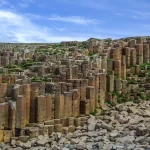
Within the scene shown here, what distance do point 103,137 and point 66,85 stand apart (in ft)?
11.5

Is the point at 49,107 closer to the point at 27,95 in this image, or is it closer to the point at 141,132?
the point at 27,95

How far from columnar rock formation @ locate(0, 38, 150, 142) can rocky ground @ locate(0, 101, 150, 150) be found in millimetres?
555

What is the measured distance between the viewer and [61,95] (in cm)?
2095

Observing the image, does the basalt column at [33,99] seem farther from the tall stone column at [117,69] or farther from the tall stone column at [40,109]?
the tall stone column at [117,69]

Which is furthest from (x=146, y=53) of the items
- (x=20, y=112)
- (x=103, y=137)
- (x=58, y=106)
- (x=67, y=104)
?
(x=20, y=112)

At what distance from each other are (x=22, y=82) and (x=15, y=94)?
3.64 feet

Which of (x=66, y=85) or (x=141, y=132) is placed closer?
(x=141, y=132)

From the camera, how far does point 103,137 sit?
63.5 ft

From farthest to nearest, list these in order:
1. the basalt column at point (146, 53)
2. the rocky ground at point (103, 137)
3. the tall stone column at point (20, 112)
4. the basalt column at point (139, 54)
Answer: the basalt column at point (146, 53)
the basalt column at point (139, 54)
the tall stone column at point (20, 112)
the rocky ground at point (103, 137)

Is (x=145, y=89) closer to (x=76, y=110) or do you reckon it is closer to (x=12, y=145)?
(x=76, y=110)

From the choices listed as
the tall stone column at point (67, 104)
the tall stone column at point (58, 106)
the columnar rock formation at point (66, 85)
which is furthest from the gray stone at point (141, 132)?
the tall stone column at point (58, 106)

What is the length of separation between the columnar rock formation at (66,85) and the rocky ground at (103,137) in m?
0.56

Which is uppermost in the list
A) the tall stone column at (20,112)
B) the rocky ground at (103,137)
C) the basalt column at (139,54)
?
the basalt column at (139,54)

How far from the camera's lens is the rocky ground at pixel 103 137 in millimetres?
18377
